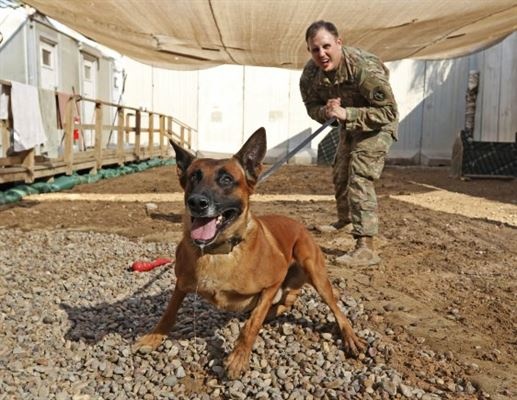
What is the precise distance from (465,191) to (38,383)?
29.8ft

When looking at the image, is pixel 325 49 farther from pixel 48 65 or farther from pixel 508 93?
pixel 508 93

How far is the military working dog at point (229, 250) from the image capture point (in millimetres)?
2424

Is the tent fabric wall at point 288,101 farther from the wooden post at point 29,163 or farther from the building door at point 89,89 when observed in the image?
the wooden post at point 29,163

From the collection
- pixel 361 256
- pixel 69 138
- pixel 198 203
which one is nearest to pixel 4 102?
pixel 69 138

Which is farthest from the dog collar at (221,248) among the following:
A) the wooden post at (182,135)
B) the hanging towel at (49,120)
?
the wooden post at (182,135)

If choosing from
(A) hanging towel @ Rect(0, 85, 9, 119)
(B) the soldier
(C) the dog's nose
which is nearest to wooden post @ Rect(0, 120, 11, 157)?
(A) hanging towel @ Rect(0, 85, 9, 119)

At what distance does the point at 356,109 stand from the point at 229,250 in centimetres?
209

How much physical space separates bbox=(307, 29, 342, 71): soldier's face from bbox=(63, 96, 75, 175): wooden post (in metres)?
6.93

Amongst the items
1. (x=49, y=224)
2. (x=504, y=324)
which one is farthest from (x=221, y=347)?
(x=49, y=224)

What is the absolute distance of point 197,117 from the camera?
60.5 ft

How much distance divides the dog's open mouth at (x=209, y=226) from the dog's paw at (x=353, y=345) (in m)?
0.89

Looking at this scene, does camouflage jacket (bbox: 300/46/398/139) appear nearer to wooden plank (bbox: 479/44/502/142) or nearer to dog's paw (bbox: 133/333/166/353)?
dog's paw (bbox: 133/333/166/353)

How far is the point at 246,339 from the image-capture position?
2521 millimetres

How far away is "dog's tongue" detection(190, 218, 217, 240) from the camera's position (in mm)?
2398
